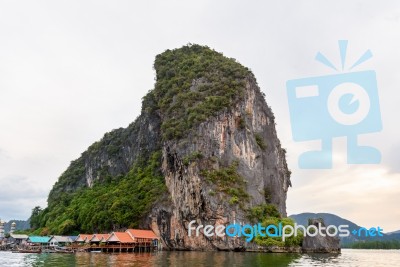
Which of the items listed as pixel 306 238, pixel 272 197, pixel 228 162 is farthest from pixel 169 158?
pixel 306 238

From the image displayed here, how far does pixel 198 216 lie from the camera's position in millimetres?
53344

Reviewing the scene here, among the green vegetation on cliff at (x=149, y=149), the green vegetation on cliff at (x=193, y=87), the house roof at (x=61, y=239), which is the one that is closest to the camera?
the green vegetation on cliff at (x=193, y=87)

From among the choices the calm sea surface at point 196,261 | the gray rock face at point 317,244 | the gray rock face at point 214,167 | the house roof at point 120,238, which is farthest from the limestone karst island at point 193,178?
the calm sea surface at point 196,261

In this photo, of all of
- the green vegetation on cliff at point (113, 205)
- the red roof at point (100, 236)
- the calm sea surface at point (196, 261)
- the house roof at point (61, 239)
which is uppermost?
the green vegetation on cliff at point (113, 205)

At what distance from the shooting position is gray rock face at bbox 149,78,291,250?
171ft

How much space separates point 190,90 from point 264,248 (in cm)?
3108

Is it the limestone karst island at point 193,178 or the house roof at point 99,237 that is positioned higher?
the limestone karst island at point 193,178

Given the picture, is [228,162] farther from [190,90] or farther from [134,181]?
[134,181]

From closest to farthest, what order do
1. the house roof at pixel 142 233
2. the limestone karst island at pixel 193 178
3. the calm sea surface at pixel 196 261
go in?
the calm sea surface at pixel 196 261 < the limestone karst island at pixel 193 178 < the house roof at pixel 142 233

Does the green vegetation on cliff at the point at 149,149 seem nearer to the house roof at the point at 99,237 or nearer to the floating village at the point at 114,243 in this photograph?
the floating village at the point at 114,243

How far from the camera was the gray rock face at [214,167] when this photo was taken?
2050 inches

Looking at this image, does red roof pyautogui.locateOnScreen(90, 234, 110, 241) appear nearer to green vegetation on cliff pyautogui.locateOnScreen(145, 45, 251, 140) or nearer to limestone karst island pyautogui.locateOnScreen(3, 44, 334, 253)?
limestone karst island pyautogui.locateOnScreen(3, 44, 334, 253)

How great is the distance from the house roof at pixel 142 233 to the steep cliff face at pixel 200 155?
1.24m

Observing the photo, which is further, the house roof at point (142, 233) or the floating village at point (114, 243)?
the house roof at point (142, 233)
